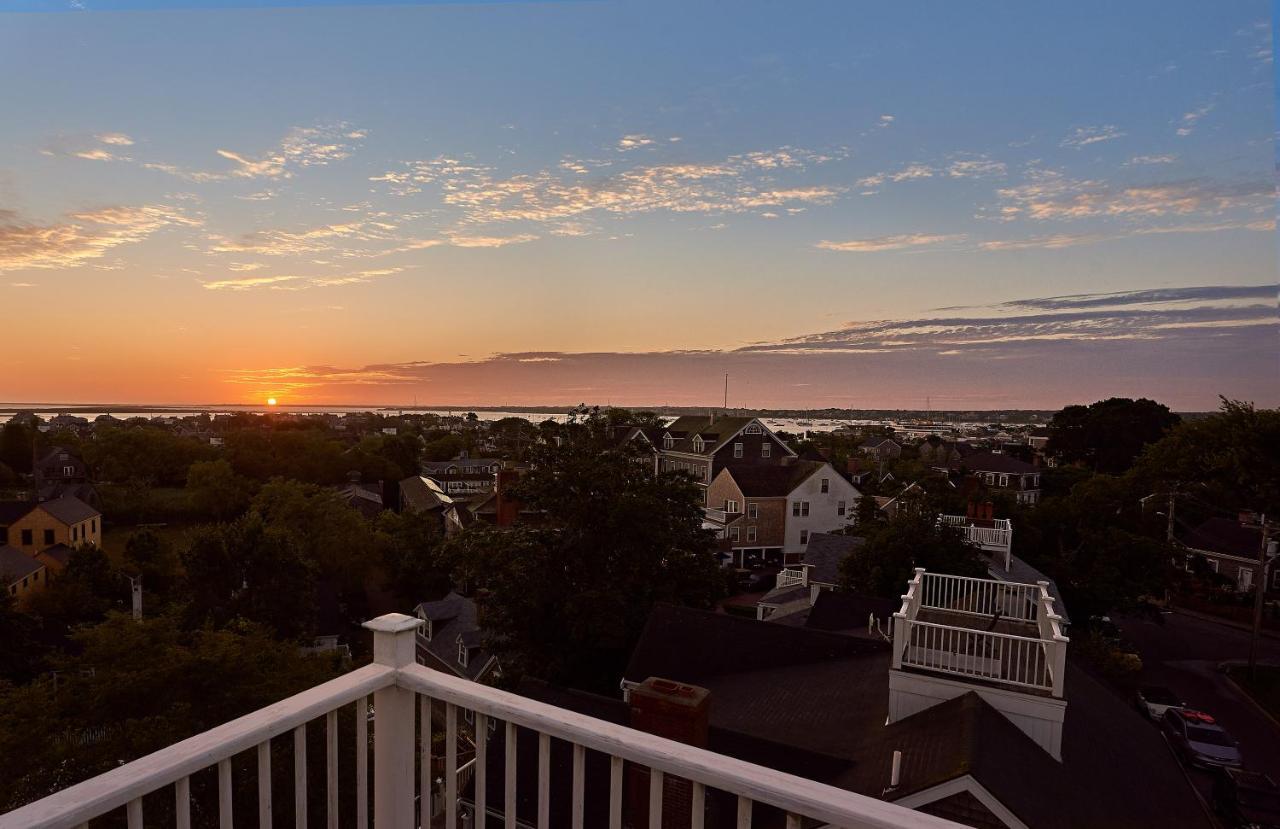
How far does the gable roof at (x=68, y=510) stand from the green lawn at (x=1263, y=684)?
166ft

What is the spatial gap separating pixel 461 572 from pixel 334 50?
1175cm

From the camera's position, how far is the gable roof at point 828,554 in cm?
2291

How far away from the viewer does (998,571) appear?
17.7 m

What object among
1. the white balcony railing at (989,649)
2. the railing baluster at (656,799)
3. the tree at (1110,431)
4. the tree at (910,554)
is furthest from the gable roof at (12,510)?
the tree at (1110,431)

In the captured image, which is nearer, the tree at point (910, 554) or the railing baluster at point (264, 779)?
the railing baluster at point (264, 779)

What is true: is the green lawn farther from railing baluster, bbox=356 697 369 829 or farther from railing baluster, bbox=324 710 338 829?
railing baluster, bbox=324 710 338 829

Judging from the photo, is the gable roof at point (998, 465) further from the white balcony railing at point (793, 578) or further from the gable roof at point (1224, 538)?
the white balcony railing at point (793, 578)

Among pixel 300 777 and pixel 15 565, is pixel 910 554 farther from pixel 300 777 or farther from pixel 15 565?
pixel 15 565

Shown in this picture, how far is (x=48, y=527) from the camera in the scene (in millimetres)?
35219

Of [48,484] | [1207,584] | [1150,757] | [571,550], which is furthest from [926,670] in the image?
[48,484]

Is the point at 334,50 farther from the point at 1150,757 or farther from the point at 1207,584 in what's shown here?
the point at 1207,584

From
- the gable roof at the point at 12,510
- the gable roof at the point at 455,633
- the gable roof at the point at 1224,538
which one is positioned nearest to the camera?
the gable roof at the point at 455,633

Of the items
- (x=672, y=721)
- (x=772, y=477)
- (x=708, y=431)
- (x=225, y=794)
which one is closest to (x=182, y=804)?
(x=225, y=794)

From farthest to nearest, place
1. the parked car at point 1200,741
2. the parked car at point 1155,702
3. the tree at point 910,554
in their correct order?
the tree at point 910,554 < the parked car at point 1155,702 < the parked car at point 1200,741
